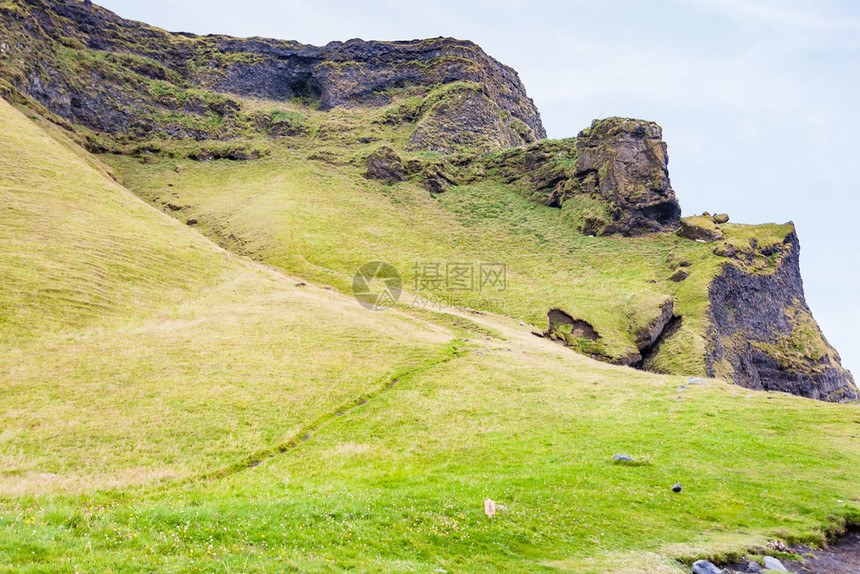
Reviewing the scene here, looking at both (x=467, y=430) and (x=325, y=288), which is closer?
(x=467, y=430)

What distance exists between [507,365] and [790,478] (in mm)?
20576

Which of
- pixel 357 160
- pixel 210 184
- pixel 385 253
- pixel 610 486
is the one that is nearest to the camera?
pixel 610 486

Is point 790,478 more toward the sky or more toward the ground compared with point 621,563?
more toward the sky

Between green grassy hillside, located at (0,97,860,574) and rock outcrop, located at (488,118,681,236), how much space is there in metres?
27.0

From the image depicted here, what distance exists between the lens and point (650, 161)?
85125mm

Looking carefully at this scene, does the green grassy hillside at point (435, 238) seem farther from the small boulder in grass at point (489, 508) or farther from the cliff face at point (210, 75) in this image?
the small boulder in grass at point (489, 508)

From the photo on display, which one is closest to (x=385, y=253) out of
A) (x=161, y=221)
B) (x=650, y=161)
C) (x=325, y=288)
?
(x=325, y=288)

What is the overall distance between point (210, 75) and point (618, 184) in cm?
11857

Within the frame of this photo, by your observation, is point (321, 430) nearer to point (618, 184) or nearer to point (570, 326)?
point (570, 326)

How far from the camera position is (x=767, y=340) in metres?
61.2

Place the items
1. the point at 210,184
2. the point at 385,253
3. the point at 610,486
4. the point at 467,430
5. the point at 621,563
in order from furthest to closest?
the point at 210,184
the point at 385,253
the point at 467,430
the point at 610,486
the point at 621,563

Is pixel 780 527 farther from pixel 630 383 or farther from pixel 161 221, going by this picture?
pixel 161 221

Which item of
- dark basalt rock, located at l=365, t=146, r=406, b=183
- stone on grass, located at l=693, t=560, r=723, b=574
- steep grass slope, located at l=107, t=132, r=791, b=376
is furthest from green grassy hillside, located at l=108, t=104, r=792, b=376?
stone on grass, located at l=693, t=560, r=723, b=574

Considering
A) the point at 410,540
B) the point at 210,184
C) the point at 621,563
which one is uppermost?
the point at 210,184
